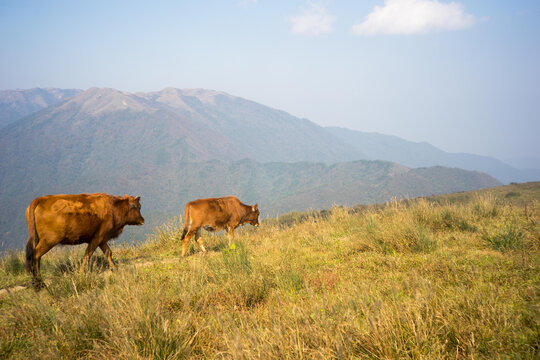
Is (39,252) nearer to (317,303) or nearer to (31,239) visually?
(31,239)

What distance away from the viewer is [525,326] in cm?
275

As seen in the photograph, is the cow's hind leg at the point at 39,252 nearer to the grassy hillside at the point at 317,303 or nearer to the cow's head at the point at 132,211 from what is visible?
the grassy hillside at the point at 317,303

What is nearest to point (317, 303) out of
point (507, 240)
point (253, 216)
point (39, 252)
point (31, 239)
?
point (507, 240)

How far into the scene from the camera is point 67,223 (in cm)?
683

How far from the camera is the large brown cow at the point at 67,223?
6.58 metres

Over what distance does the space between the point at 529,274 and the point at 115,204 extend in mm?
9049

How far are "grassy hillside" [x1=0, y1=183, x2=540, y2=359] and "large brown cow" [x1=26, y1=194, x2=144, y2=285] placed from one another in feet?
3.43

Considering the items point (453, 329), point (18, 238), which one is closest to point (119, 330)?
point (453, 329)

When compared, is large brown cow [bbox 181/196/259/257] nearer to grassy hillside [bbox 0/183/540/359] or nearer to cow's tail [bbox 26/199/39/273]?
grassy hillside [bbox 0/183/540/359]

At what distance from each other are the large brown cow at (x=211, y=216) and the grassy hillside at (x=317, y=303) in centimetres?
107

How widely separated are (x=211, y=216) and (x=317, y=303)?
7.13m

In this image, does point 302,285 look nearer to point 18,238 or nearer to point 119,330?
point 119,330

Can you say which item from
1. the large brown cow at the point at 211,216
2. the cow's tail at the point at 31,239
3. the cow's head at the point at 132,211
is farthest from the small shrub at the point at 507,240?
the cow's tail at the point at 31,239

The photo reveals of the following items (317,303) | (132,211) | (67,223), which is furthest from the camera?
(132,211)
